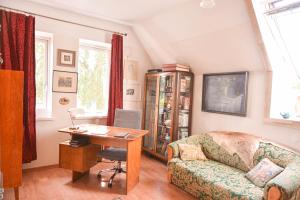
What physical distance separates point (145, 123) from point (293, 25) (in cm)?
311

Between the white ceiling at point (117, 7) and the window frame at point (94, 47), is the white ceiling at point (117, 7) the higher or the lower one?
the higher one

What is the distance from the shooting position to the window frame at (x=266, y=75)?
8.36 feet

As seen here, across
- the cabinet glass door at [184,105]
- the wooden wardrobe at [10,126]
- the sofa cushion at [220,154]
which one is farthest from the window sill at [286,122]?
Result: the wooden wardrobe at [10,126]

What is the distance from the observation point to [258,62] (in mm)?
2967

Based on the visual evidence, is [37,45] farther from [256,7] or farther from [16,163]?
[256,7]

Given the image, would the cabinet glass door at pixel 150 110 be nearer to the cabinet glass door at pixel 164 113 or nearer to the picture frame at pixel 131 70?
the cabinet glass door at pixel 164 113

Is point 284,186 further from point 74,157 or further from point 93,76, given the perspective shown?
point 93,76

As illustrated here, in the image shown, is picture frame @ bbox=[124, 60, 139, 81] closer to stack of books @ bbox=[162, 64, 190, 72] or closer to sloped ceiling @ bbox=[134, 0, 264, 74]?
sloped ceiling @ bbox=[134, 0, 264, 74]

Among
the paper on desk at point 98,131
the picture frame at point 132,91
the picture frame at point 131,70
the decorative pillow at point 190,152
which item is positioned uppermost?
the picture frame at point 131,70

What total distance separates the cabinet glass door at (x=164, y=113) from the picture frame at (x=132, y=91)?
2.05ft

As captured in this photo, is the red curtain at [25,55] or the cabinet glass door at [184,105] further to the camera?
the cabinet glass door at [184,105]

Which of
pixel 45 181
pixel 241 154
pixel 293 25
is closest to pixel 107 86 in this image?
pixel 45 181

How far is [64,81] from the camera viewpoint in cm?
365

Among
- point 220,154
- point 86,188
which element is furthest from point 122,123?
point 220,154
